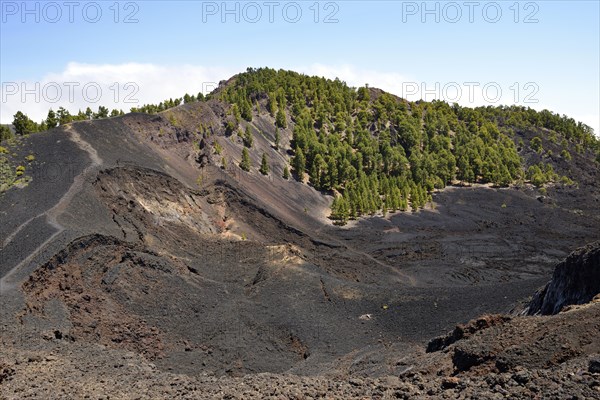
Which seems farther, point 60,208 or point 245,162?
point 245,162

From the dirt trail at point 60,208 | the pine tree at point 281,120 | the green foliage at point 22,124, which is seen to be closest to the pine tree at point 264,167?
the pine tree at point 281,120

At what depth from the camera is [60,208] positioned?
35.6 meters

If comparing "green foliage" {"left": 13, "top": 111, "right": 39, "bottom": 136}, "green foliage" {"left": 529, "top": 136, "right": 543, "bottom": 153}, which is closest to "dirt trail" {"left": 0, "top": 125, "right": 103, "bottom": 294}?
"green foliage" {"left": 13, "top": 111, "right": 39, "bottom": 136}

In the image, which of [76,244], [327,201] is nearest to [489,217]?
[327,201]

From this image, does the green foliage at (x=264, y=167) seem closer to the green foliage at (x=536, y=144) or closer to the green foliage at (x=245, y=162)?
the green foliage at (x=245, y=162)

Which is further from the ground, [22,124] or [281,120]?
[281,120]

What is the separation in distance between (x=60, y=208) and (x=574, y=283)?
3033 centimetres

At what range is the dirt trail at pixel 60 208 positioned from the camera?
27791 millimetres

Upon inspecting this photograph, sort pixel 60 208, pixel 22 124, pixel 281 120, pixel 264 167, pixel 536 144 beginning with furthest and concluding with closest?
1. pixel 536 144
2. pixel 281 120
3. pixel 264 167
4. pixel 22 124
5. pixel 60 208

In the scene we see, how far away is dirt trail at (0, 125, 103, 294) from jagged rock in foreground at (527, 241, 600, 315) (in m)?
24.9

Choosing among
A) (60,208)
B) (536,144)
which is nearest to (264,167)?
(60,208)

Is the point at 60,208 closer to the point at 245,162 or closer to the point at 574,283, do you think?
the point at 574,283

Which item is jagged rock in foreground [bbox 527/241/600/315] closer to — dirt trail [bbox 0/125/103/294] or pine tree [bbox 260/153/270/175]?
dirt trail [bbox 0/125/103/294]

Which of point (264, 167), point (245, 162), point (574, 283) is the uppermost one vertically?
point (245, 162)
